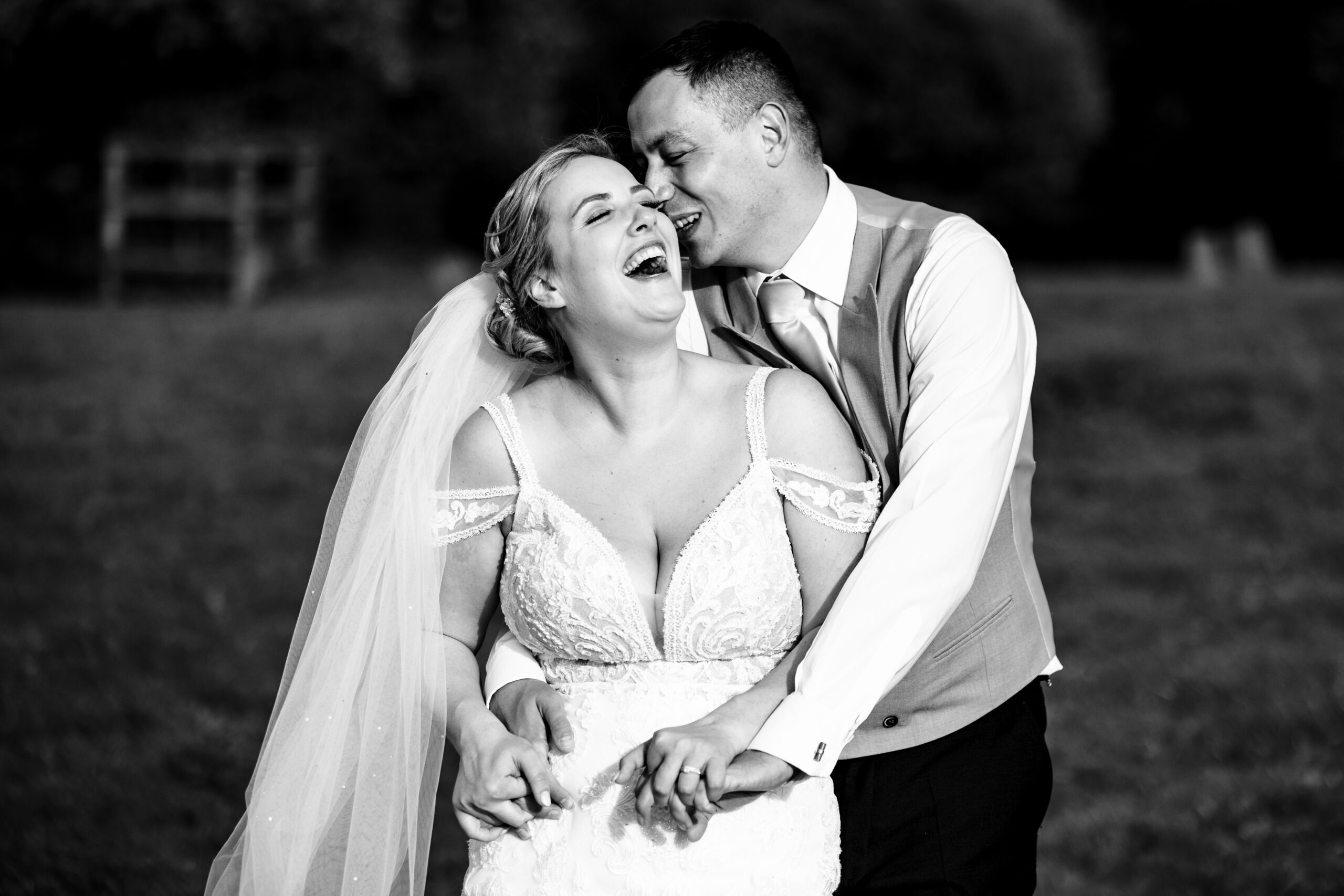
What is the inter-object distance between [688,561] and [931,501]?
50cm

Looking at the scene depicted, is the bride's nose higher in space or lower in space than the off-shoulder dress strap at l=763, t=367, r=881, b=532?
higher

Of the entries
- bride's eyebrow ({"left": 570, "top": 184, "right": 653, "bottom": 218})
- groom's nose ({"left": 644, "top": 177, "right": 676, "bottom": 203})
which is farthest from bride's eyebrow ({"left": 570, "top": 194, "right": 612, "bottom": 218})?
groom's nose ({"left": 644, "top": 177, "right": 676, "bottom": 203})

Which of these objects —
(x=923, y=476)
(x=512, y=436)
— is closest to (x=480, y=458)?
(x=512, y=436)

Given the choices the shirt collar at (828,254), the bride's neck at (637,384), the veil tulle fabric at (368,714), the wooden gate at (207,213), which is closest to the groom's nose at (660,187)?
the shirt collar at (828,254)

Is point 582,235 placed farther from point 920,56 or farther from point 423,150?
point 920,56

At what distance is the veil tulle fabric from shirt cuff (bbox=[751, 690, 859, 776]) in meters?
0.75

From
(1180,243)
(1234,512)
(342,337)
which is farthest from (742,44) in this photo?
(1180,243)

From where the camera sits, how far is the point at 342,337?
490 inches

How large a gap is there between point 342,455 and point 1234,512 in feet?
19.5

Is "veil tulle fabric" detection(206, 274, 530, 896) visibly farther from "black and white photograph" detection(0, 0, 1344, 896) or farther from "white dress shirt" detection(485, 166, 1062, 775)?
"white dress shirt" detection(485, 166, 1062, 775)

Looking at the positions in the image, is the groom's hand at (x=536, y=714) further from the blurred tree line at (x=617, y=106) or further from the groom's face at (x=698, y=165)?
the blurred tree line at (x=617, y=106)

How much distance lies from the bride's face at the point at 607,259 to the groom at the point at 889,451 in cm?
29

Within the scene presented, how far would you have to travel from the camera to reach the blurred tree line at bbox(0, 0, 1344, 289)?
17.1 metres

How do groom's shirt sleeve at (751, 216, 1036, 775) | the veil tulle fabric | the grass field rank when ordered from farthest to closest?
the grass field
the veil tulle fabric
groom's shirt sleeve at (751, 216, 1036, 775)
